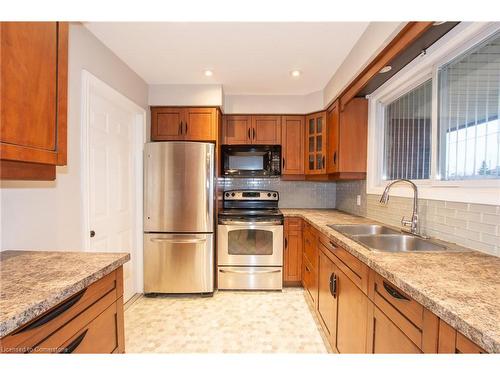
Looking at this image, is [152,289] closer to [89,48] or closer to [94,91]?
[94,91]

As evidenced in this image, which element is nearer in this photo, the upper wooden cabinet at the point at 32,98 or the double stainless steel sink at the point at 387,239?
the upper wooden cabinet at the point at 32,98

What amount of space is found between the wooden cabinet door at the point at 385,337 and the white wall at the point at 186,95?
2.47 metres

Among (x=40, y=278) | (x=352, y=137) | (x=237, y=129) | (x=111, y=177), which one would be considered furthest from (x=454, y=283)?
(x=237, y=129)

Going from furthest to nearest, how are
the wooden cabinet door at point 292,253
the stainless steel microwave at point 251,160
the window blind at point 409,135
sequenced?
1. the stainless steel microwave at point 251,160
2. the wooden cabinet door at point 292,253
3. the window blind at point 409,135

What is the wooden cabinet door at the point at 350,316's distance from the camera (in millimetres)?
1269

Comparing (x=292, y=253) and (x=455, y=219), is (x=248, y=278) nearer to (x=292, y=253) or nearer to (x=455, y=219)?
(x=292, y=253)

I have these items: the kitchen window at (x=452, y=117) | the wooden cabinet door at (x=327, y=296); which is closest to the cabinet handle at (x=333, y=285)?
the wooden cabinet door at (x=327, y=296)

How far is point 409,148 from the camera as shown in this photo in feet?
6.75

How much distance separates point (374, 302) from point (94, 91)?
2344mm

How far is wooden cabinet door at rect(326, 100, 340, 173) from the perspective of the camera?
2.62 metres

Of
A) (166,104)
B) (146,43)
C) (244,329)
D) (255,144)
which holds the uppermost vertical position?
(146,43)

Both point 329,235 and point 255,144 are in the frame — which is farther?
point 255,144

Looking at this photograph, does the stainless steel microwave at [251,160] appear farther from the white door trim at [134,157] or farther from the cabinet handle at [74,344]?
the cabinet handle at [74,344]
